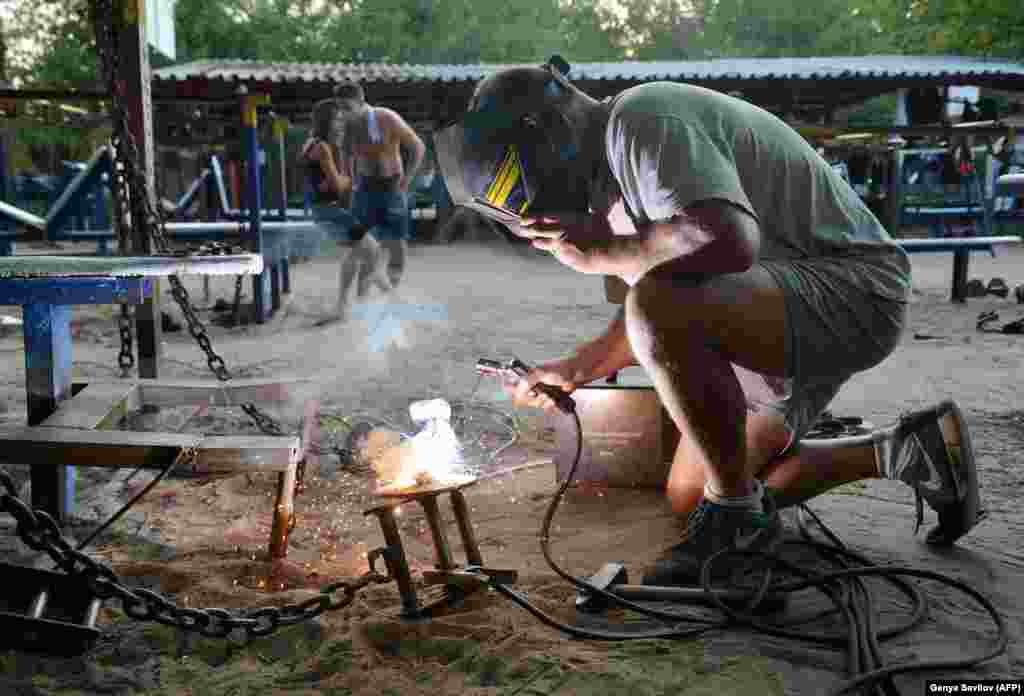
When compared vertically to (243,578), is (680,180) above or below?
above

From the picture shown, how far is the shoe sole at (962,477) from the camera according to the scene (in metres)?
2.85

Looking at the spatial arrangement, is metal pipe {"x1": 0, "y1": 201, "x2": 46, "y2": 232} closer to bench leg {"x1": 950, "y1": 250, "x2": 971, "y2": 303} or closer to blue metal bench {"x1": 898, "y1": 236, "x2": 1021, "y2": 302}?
blue metal bench {"x1": 898, "y1": 236, "x2": 1021, "y2": 302}

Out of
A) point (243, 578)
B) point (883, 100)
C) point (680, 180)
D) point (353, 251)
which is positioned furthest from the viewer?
point (883, 100)

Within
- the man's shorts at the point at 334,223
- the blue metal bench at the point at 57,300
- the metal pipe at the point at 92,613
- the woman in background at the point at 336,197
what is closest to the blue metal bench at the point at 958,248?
the woman in background at the point at 336,197

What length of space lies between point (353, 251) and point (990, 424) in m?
6.32

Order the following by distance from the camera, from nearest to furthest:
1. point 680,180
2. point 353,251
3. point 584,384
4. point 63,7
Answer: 1. point 680,180
2. point 584,384
3. point 353,251
4. point 63,7

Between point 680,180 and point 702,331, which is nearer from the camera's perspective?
point 680,180

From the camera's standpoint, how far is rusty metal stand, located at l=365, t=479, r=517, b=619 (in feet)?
7.79

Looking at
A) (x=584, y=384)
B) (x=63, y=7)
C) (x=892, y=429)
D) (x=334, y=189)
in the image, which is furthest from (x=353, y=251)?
(x=63, y=7)

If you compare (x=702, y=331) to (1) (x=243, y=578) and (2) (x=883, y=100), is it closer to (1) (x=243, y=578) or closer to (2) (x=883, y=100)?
(1) (x=243, y=578)

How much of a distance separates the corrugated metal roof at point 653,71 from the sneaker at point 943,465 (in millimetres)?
13466

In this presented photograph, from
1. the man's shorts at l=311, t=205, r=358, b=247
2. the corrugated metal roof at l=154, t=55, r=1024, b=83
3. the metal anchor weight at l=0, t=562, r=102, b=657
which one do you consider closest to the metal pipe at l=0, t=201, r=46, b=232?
the man's shorts at l=311, t=205, r=358, b=247

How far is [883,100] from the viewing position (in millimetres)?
28828

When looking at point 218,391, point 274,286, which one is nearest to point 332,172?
point 274,286
